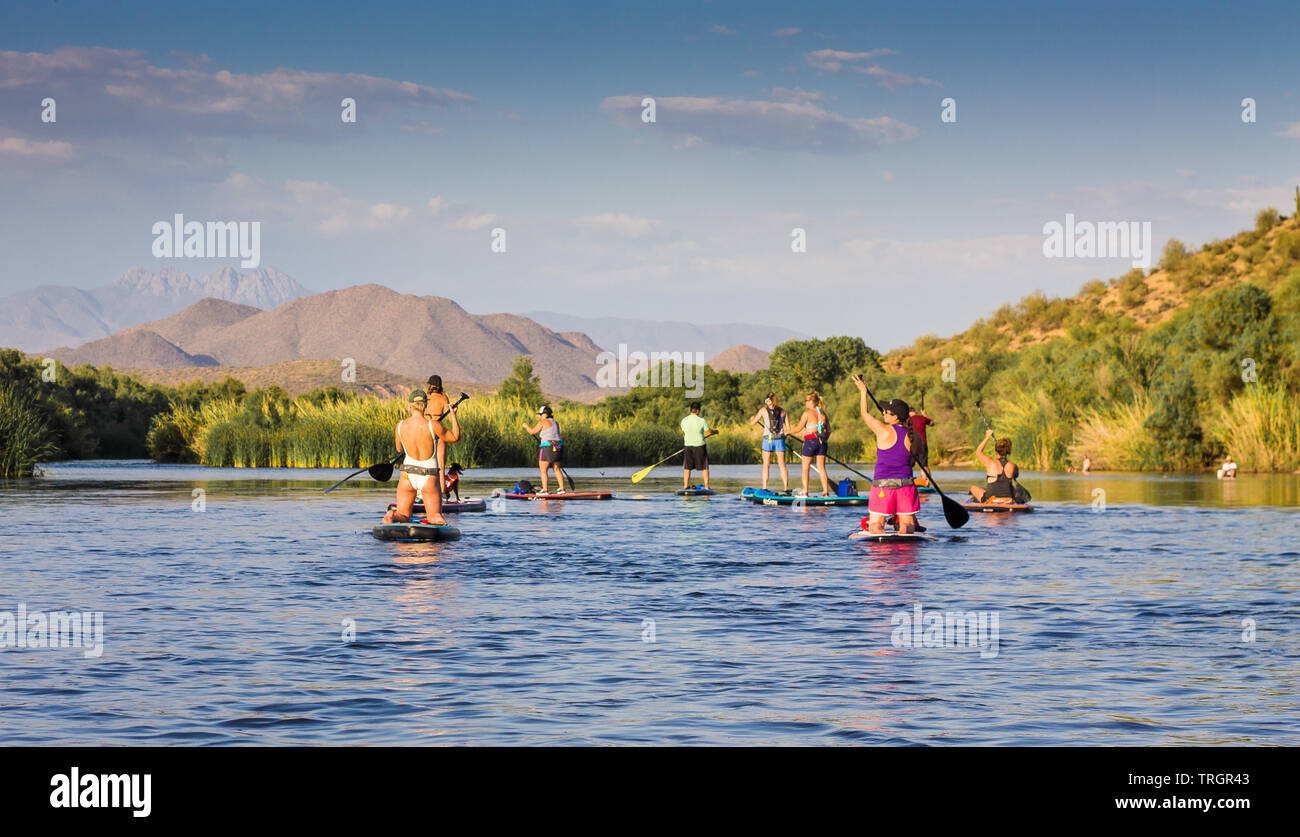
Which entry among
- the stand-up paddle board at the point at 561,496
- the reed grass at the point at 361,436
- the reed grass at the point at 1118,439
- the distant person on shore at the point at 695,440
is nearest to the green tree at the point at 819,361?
the reed grass at the point at 361,436

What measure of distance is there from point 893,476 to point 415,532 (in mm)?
6245

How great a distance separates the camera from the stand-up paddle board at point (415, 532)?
58.6 ft

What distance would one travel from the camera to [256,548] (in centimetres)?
1733

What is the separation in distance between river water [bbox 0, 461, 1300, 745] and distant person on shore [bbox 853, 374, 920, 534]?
18.9 inches

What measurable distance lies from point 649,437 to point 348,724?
49.4 m

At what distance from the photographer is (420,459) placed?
18016 mm

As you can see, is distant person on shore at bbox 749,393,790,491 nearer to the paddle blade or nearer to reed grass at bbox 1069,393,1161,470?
the paddle blade

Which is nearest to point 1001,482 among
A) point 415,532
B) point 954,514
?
point 954,514

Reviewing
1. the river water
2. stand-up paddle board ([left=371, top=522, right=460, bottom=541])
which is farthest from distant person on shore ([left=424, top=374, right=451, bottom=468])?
stand-up paddle board ([left=371, top=522, right=460, bottom=541])

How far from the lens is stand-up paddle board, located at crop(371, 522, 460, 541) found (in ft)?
58.6
